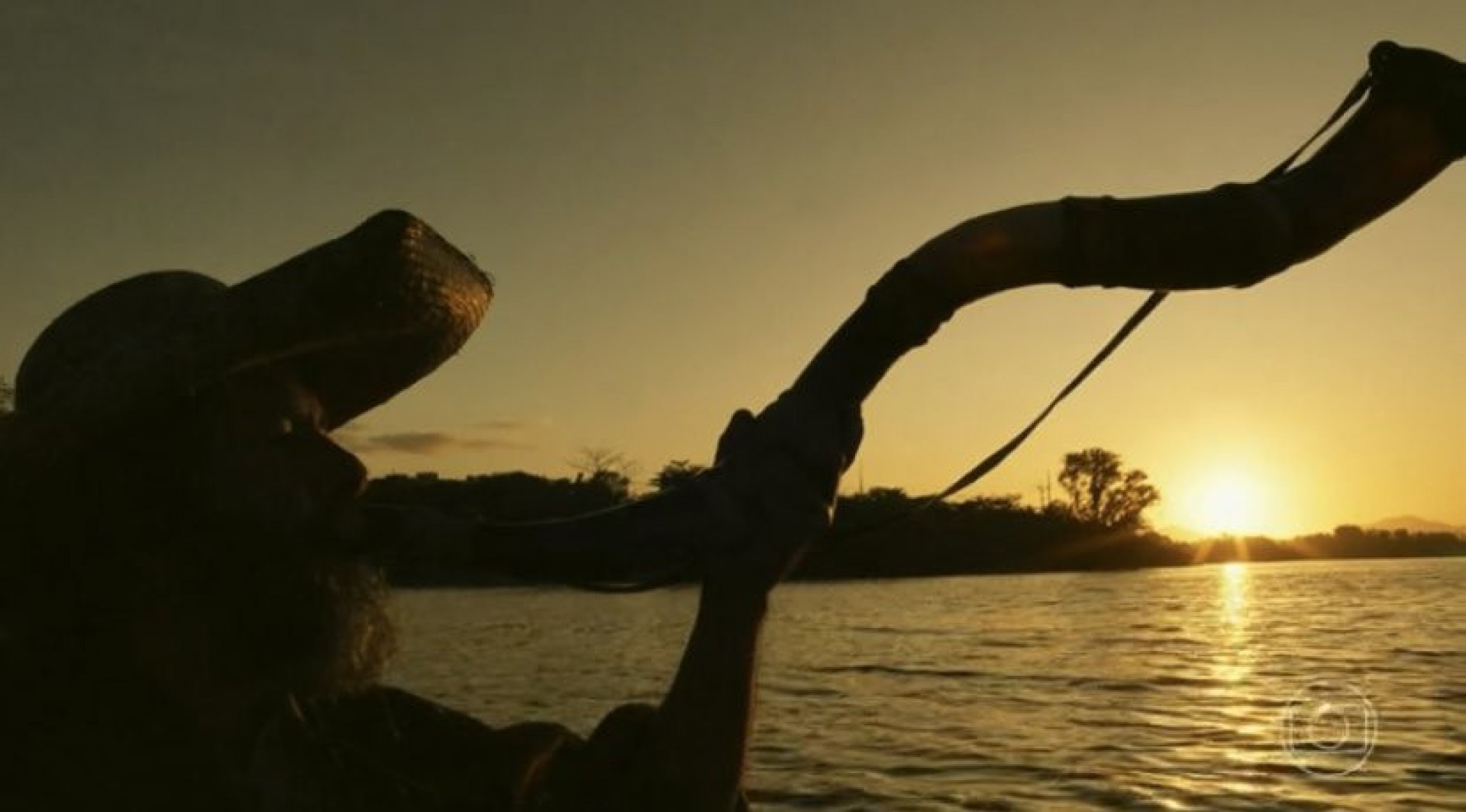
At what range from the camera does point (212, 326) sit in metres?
2.55

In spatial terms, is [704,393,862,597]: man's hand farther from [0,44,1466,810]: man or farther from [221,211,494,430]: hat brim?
[221,211,494,430]: hat brim

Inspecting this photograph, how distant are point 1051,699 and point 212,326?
56.9ft

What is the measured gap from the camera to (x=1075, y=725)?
15508 mm

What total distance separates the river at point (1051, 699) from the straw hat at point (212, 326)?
82 centimetres

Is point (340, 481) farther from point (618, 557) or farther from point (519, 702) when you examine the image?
point (519, 702)

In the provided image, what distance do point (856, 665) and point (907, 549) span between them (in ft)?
298

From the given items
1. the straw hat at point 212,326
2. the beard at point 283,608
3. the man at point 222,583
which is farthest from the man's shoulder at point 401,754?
the straw hat at point 212,326

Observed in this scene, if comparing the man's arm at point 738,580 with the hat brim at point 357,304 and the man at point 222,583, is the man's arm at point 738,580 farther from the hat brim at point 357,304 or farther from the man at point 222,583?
the hat brim at point 357,304

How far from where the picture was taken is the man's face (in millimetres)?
2576

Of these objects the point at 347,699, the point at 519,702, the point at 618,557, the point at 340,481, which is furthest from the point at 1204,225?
the point at 519,702

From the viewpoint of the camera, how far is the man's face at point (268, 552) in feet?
8.45
